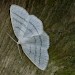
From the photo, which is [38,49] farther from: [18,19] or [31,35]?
[18,19]

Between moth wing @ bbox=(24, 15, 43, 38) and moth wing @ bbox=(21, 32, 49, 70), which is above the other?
moth wing @ bbox=(24, 15, 43, 38)

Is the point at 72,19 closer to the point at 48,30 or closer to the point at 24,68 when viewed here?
the point at 48,30

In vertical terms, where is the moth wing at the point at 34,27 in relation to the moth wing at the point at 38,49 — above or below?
above

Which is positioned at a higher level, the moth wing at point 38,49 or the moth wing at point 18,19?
the moth wing at point 18,19

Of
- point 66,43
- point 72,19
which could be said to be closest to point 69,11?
point 72,19

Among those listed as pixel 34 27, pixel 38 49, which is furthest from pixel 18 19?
pixel 38 49
